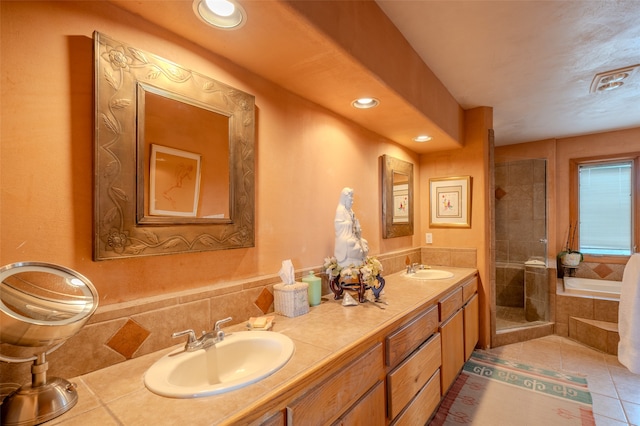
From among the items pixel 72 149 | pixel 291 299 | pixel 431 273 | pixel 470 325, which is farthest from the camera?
pixel 431 273

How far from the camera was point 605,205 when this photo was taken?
3.70 meters

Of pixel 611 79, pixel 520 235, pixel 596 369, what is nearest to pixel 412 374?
pixel 596 369

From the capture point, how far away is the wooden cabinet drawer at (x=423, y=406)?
4.82 feet

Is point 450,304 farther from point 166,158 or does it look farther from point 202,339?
point 166,158

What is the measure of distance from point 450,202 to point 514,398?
1699mm

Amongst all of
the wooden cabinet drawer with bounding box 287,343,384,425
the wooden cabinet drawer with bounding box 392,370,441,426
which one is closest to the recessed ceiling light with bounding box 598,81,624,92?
the wooden cabinet drawer with bounding box 392,370,441,426

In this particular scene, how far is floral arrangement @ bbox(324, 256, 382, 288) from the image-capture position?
165cm

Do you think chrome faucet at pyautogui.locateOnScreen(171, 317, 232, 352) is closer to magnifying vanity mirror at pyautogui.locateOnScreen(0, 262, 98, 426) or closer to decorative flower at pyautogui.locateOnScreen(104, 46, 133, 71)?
magnifying vanity mirror at pyautogui.locateOnScreen(0, 262, 98, 426)

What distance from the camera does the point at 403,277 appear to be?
2396mm

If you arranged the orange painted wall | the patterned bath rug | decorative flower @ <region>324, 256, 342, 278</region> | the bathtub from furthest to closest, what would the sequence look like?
the bathtub, the patterned bath rug, decorative flower @ <region>324, 256, 342, 278</region>, the orange painted wall

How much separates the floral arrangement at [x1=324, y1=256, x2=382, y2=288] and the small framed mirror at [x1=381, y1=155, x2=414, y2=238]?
802 millimetres

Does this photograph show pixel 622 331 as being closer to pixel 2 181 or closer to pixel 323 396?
pixel 323 396

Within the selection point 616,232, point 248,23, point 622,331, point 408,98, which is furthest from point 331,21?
point 616,232

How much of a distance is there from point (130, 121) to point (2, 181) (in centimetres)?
37
